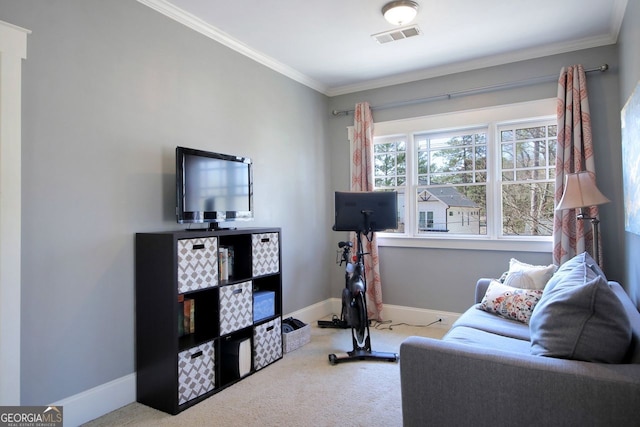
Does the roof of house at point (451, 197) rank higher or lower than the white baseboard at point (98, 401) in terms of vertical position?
higher

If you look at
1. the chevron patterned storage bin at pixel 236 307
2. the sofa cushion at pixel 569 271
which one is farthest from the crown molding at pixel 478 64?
the chevron patterned storage bin at pixel 236 307

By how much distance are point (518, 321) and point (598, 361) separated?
120 cm

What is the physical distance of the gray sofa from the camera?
125cm

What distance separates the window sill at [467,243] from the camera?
350 centimetres

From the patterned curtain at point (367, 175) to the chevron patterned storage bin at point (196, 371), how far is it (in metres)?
2.10

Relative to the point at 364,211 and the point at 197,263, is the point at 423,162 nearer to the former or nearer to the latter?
the point at 364,211

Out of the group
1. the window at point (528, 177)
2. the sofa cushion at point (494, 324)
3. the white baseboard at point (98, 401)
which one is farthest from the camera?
the window at point (528, 177)

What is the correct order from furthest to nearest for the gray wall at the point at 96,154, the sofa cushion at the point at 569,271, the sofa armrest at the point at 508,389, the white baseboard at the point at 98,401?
the white baseboard at the point at 98,401 < the gray wall at the point at 96,154 < the sofa cushion at the point at 569,271 < the sofa armrest at the point at 508,389

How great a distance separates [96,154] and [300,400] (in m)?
2.00

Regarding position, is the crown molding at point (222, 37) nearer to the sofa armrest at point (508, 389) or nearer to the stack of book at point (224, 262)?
the stack of book at point (224, 262)

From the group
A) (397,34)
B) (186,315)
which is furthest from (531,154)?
(186,315)

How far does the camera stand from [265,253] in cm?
304

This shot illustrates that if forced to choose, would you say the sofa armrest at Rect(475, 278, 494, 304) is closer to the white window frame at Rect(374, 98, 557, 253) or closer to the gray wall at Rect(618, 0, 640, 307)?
the white window frame at Rect(374, 98, 557, 253)

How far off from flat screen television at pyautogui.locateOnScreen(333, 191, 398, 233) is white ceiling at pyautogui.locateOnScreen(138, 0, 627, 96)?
135 cm
